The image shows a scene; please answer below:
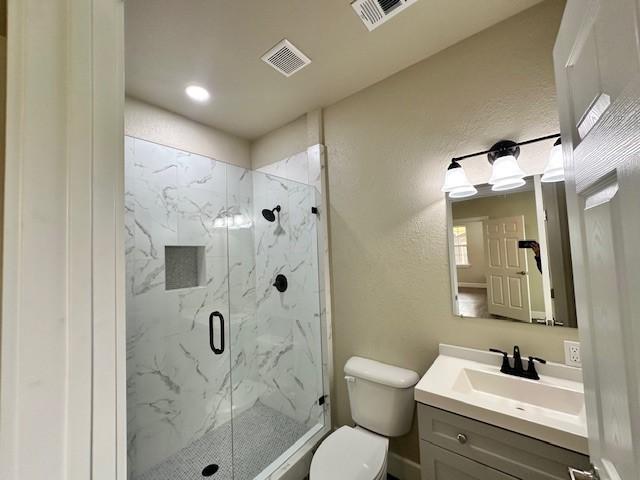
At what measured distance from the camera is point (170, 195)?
1960 millimetres

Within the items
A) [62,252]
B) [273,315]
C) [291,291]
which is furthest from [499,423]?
[273,315]

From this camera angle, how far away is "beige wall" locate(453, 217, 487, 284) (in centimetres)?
145

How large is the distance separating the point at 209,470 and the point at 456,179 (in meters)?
2.41

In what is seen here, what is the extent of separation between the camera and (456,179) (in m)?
1.43

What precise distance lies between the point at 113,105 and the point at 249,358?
228cm

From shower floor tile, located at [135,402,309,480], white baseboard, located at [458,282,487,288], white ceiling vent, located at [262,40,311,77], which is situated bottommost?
shower floor tile, located at [135,402,309,480]

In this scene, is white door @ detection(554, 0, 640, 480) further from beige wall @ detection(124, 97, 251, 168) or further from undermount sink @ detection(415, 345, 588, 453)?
beige wall @ detection(124, 97, 251, 168)

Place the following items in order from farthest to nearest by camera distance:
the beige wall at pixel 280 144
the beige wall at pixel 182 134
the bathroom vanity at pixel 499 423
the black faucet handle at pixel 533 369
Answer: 1. the beige wall at pixel 280 144
2. the beige wall at pixel 182 134
3. the black faucet handle at pixel 533 369
4. the bathroom vanity at pixel 499 423

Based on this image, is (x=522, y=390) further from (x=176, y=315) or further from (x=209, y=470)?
(x=176, y=315)

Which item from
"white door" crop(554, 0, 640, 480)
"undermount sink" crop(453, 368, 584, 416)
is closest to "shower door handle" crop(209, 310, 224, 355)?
"undermount sink" crop(453, 368, 584, 416)

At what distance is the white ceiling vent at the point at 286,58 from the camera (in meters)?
1.46

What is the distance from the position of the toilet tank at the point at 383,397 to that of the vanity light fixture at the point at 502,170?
1.11 meters

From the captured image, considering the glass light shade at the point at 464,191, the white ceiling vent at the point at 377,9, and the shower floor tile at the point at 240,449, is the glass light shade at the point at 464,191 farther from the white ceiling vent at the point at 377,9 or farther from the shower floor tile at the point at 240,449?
the shower floor tile at the point at 240,449

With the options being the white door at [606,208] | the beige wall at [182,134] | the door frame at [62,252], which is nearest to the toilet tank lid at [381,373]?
the white door at [606,208]
